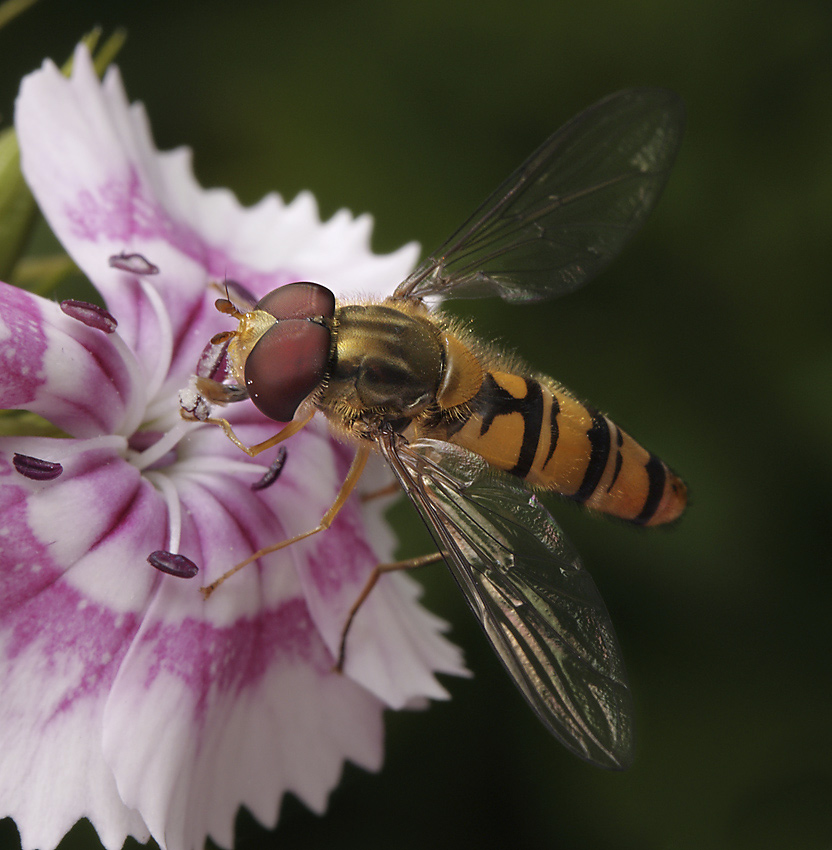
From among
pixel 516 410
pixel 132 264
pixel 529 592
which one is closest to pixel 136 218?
pixel 132 264

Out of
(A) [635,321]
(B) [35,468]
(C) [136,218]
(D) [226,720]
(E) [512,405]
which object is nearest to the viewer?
(B) [35,468]

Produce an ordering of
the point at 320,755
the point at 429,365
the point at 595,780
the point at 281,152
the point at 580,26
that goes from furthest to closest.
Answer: the point at 281,152 < the point at 580,26 < the point at 595,780 < the point at 320,755 < the point at 429,365

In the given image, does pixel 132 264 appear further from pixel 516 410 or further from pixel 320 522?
pixel 516 410

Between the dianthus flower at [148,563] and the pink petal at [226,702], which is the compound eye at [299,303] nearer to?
the dianthus flower at [148,563]

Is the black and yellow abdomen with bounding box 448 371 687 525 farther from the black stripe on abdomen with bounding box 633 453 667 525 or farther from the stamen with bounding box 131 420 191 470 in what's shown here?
the stamen with bounding box 131 420 191 470

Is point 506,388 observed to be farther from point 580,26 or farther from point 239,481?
point 580,26

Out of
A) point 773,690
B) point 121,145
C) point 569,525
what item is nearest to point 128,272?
point 121,145
